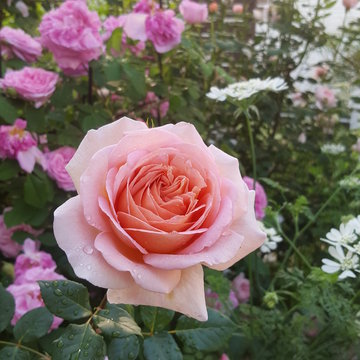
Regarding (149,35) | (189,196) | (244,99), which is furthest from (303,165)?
(189,196)

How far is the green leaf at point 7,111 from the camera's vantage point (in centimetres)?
106

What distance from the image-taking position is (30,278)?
2.74 feet

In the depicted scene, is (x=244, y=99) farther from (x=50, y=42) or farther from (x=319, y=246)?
(x=319, y=246)

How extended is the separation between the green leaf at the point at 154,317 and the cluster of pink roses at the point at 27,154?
541 millimetres

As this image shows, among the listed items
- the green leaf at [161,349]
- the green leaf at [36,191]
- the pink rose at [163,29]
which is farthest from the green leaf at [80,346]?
the pink rose at [163,29]

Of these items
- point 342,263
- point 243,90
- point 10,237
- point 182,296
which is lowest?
point 10,237

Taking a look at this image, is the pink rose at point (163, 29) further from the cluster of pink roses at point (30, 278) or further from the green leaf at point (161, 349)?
the green leaf at point (161, 349)

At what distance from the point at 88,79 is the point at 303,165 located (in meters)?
Result: 0.90

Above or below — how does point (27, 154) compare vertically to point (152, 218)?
below

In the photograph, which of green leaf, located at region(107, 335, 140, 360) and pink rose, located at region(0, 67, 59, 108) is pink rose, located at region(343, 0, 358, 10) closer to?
pink rose, located at region(0, 67, 59, 108)

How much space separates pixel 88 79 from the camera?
128 centimetres

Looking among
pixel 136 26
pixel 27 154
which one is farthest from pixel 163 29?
pixel 27 154

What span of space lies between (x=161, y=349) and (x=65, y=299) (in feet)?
0.42

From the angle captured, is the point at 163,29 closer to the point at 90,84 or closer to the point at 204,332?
the point at 90,84
